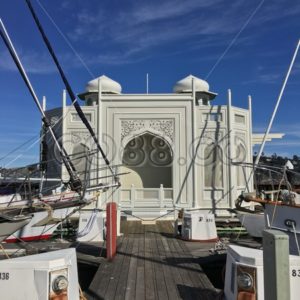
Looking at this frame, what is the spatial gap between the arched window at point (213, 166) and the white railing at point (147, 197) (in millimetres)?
1868

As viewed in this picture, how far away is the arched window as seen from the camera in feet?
56.8

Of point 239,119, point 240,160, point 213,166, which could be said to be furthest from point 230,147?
point 239,119

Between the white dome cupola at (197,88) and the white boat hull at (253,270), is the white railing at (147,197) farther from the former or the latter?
the white boat hull at (253,270)

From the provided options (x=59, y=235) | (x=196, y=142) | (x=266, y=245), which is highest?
(x=196, y=142)

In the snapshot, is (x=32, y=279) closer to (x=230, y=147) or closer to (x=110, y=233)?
(x=110, y=233)

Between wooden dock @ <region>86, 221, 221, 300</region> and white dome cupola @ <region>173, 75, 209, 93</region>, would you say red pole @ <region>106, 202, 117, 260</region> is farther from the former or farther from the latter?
white dome cupola @ <region>173, 75, 209, 93</region>

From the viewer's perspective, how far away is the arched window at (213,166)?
17312mm

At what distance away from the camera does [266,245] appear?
11.7 feet

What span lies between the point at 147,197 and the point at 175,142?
291 centimetres

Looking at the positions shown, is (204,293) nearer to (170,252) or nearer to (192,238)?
(170,252)

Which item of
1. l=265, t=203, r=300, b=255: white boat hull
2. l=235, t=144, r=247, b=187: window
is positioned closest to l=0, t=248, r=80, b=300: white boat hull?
l=265, t=203, r=300, b=255: white boat hull

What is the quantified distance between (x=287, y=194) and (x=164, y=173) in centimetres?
1101

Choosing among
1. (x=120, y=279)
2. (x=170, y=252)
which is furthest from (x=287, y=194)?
(x=120, y=279)

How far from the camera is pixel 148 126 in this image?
17.8 m
